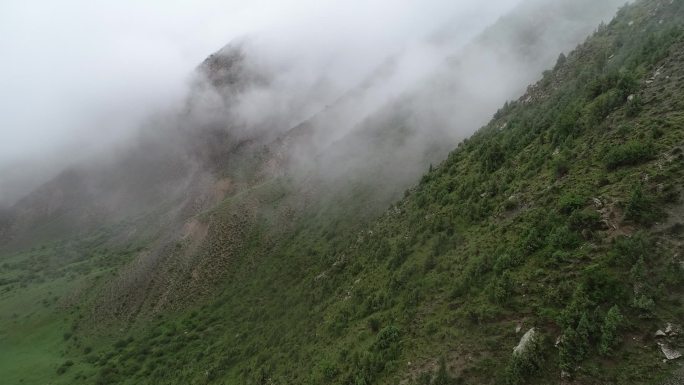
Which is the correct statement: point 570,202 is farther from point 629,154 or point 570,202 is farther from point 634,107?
point 634,107

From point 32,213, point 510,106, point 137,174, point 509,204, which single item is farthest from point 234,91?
point 509,204

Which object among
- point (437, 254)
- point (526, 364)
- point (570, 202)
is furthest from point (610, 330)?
point (437, 254)

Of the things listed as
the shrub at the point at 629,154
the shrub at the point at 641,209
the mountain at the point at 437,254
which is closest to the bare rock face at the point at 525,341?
the mountain at the point at 437,254

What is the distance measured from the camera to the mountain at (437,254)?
21.1 metres

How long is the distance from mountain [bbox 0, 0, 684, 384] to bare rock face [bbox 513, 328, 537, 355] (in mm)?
100

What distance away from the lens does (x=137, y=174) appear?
598 ft

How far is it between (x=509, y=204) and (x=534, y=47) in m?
71.4

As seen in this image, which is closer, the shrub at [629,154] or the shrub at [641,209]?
the shrub at [641,209]

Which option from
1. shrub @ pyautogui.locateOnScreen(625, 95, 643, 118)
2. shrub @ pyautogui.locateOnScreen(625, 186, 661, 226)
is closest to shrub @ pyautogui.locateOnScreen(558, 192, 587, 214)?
shrub @ pyautogui.locateOnScreen(625, 186, 661, 226)

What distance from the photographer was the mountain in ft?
69.1

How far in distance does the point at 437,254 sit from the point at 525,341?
1506 cm

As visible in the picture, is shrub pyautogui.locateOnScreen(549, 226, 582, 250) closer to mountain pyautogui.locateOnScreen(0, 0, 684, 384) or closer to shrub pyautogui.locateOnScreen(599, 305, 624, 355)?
mountain pyautogui.locateOnScreen(0, 0, 684, 384)

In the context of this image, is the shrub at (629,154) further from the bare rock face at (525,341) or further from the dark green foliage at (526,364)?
the dark green foliage at (526,364)

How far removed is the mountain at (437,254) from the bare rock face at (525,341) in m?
0.10
